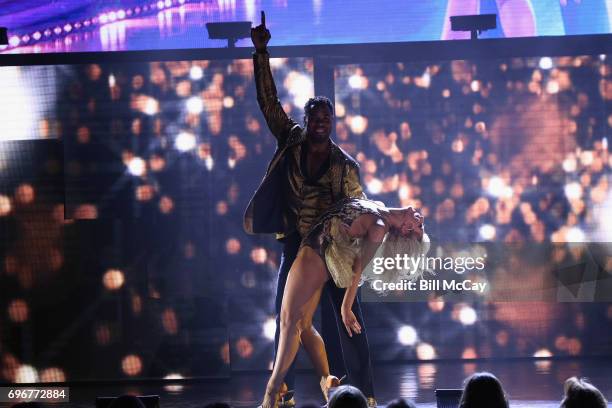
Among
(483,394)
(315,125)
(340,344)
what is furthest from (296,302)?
(483,394)

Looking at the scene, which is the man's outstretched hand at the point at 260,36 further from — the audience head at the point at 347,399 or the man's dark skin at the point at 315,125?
the audience head at the point at 347,399

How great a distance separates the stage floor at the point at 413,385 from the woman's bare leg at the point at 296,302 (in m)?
0.59

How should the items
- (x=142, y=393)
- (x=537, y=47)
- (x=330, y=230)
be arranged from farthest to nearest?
(x=537, y=47) → (x=142, y=393) → (x=330, y=230)

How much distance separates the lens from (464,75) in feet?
20.5

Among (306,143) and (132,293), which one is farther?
(132,293)

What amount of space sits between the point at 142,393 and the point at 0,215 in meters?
1.62

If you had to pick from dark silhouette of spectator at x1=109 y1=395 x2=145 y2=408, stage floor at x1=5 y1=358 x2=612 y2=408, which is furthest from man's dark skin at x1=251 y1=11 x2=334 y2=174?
dark silhouette of spectator at x1=109 y1=395 x2=145 y2=408

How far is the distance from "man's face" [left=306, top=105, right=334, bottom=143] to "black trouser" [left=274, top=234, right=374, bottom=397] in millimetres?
512

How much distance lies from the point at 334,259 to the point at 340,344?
0.54 metres

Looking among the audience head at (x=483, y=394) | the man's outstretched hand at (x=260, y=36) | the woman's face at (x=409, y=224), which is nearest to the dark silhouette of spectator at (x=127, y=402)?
the audience head at (x=483, y=394)

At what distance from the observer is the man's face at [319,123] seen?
460 centimetres

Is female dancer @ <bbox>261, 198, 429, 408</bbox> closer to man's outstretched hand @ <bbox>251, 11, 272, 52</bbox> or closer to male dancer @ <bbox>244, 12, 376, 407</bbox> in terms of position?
male dancer @ <bbox>244, 12, 376, 407</bbox>

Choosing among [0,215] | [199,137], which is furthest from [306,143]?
[0,215]

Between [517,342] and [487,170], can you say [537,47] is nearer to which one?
[487,170]
